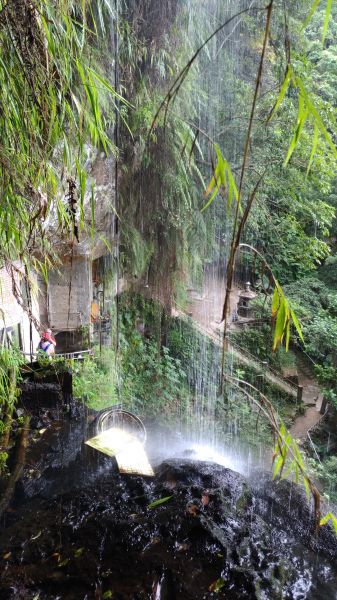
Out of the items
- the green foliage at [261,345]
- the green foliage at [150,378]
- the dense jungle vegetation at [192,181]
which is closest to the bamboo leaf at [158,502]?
the dense jungle vegetation at [192,181]

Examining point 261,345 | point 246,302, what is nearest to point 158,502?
point 261,345

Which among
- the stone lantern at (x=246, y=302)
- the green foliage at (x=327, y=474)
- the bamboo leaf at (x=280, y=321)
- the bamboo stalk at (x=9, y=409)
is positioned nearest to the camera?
the bamboo leaf at (x=280, y=321)

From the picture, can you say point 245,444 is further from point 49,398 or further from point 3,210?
point 3,210

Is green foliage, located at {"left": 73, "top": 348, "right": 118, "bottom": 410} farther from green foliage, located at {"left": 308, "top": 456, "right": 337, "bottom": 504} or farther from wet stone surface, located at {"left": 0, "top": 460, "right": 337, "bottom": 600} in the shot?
green foliage, located at {"left": 308, "top": 456, "right": 337, "bottom": 504}

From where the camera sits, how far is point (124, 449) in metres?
5.04

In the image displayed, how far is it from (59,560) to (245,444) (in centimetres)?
663

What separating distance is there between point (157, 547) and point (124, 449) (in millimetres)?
1999

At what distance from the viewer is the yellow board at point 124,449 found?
4.61m

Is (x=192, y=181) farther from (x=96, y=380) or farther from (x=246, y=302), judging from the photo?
(x=246, y=302)

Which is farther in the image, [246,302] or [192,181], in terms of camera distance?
[246,302]

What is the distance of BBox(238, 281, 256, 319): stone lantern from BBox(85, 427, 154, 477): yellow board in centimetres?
721

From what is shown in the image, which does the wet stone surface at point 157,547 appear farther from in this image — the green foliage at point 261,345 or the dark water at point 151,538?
the green foliage at point 261,345

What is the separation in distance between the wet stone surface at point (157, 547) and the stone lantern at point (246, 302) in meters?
7.95

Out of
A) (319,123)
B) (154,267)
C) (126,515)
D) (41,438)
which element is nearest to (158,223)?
(154,267)
